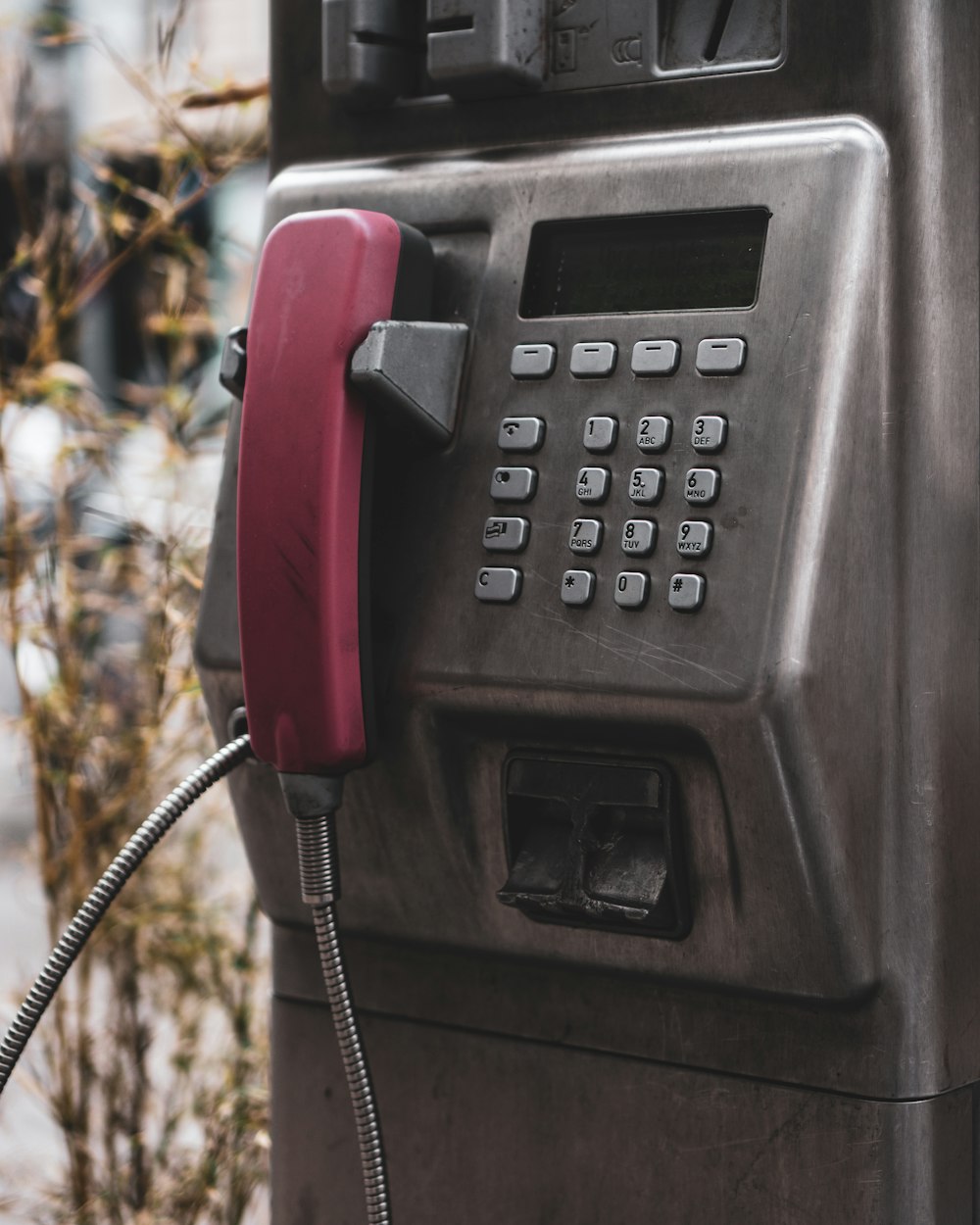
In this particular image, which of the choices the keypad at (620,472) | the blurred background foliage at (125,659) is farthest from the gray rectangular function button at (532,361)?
the blurred background foliage at (125,659)

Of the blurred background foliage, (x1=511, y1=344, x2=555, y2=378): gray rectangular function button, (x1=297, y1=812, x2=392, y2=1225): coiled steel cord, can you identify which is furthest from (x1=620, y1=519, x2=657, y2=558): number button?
the blurred background foliage

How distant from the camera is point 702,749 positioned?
775 millimetres

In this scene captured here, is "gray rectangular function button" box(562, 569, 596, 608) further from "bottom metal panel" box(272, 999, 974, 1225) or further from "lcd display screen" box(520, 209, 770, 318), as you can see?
"bottom metal panel" box(272, 999, 974, 1225)

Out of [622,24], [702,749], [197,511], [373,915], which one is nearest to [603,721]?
[702,749]

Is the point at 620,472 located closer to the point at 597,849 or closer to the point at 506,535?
the point at 506,535

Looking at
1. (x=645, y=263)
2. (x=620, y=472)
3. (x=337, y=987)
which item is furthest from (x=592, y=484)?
(x=337, y=987)

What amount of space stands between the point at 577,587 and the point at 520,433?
95 mm

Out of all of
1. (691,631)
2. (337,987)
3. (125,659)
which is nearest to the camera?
(691,631)

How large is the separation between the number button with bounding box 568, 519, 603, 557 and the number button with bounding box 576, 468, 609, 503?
12 mm

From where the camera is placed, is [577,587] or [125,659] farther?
[125,659]

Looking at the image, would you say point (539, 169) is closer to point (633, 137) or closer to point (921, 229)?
point (633, 137)

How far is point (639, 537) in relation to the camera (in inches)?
30.8

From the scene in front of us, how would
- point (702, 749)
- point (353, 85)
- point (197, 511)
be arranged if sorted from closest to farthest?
point (702, 749)
point (353, 85)
point (197, 511)

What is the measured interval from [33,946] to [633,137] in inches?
122
